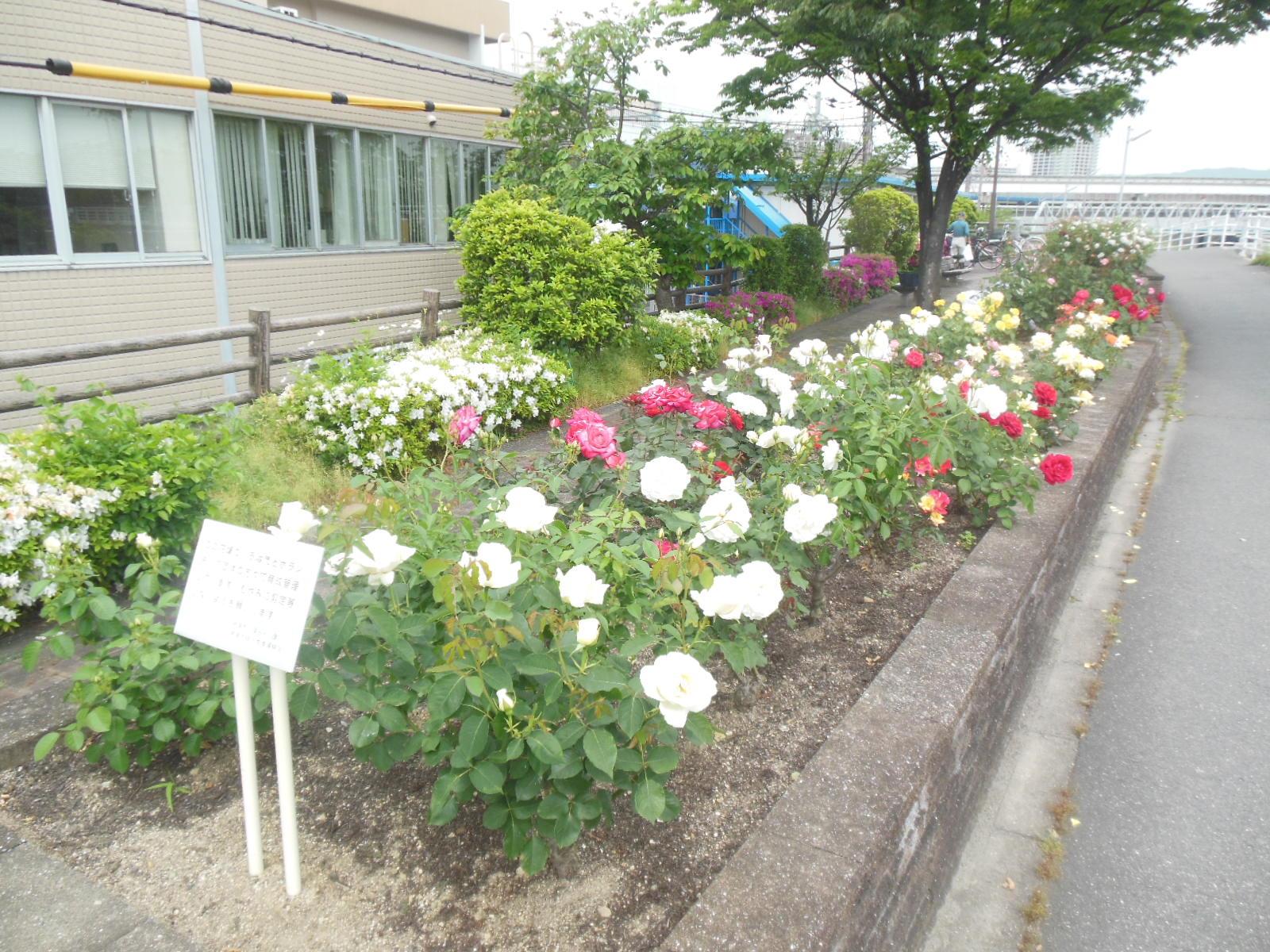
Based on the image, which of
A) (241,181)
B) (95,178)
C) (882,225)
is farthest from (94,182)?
(882,225)

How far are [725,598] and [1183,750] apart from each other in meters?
2.58

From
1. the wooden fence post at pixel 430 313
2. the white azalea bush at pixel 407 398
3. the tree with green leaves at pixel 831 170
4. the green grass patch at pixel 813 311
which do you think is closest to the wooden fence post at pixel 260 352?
the white azalea bush at pixel 407 398

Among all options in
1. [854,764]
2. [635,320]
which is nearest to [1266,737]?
[854,764]

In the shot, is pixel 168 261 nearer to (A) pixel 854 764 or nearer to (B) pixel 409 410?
(B) pixel 409 410

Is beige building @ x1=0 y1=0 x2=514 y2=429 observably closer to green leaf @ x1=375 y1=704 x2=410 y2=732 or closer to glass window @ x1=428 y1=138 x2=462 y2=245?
glass window @ x1=428 y1=138 x2=462 y2=245

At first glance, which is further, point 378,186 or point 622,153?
point 378,186

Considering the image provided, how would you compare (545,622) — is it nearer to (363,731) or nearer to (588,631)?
(588,631)

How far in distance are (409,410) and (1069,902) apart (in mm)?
5145

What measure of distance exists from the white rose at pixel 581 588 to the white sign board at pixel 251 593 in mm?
574

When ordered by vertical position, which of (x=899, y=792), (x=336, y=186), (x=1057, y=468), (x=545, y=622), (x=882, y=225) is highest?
(x=336, y=186)

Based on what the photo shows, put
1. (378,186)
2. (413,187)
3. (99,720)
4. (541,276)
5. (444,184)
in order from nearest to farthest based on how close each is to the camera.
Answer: (99,720) → (541,276) → (378,186) → (413,187) → (444,184)

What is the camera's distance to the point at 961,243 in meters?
26.5

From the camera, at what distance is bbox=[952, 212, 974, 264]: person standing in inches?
1016

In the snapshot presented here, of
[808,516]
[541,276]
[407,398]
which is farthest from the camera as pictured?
[541,276]
